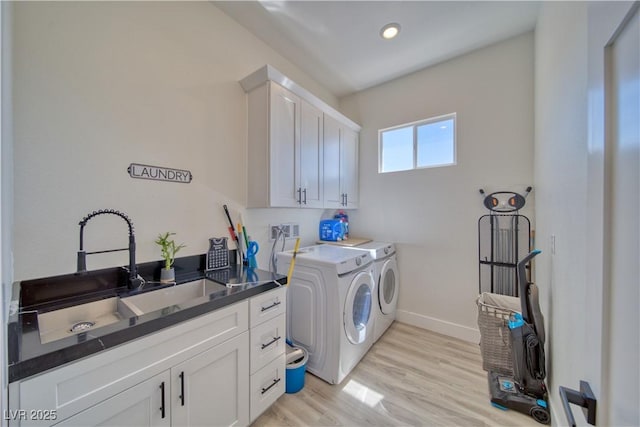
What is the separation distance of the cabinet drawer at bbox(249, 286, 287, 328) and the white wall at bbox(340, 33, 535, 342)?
1.76 m

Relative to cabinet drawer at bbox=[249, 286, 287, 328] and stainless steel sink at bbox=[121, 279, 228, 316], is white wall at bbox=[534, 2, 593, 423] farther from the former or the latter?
stainless steel sink at bbox=[121, 279, 228, 316]

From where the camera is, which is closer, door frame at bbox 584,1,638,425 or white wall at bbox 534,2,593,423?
door frame at bbox 584,1,638,425

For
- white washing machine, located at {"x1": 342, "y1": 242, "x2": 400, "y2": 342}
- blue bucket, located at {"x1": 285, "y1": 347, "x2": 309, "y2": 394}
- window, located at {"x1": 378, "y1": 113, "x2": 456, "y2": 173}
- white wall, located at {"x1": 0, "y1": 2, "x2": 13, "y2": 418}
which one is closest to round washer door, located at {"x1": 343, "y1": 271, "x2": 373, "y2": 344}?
white washing machine, located at {"x1": 342, "y1": 242, "x2": 400, "y2": 342}

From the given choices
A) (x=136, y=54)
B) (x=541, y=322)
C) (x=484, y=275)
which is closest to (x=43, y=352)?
(x=136, y=54)

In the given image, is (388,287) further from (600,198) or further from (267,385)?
(600,198)

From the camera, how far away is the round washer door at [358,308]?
185 cm

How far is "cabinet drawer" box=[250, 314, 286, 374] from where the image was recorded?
55.3 inches

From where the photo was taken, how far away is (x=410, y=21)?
1981mm

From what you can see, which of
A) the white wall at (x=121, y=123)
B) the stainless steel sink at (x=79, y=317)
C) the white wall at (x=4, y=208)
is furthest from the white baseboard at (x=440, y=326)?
the white wall at (x=4, y=208)

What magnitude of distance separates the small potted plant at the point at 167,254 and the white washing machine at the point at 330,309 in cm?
84

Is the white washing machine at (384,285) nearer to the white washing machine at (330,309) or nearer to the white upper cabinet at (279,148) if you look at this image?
the white washing machine at (330,309)

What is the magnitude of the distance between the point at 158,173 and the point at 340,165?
1.81 m

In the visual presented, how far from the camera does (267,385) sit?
1.50 m

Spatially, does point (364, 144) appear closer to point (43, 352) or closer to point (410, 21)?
point (410, 21)
